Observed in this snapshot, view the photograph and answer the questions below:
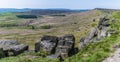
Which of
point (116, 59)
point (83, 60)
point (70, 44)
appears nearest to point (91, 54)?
point (83, 60)

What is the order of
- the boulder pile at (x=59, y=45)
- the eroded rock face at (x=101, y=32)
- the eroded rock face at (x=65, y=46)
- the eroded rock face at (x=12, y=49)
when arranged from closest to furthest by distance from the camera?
the eroded rock face at (x=101, y=32)
the eroded rock face at (x=65, y=46)
the boulder pile at (x=59, y=45)
the eroded rock face at (x=12, y=49)

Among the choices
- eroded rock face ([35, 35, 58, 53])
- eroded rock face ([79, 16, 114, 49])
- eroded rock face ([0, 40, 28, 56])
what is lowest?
eroded rock face ([0, 40, 28, 56])

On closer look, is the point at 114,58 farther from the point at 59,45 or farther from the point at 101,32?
the point at 59,45

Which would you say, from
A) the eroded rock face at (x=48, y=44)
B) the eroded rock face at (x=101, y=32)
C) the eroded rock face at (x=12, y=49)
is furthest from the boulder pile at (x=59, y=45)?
the eroded rock face at (x=101, y=32)

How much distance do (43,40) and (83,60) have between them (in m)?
32.4

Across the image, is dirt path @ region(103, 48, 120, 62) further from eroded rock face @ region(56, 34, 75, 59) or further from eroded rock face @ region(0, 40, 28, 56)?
eroded rock face @ region(0, 40, 28, 56)

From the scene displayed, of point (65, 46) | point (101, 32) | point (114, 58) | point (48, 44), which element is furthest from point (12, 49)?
point (114, 58)

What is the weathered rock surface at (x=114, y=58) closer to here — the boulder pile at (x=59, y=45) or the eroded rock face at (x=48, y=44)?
the boulder pile at (x=59, y=45)

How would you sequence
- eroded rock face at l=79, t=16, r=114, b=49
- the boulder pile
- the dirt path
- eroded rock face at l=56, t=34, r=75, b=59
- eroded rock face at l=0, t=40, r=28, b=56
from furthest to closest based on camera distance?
eroded rock face at l=0, t=40, r=28, b=56
the boulder pile
eroded rock face at l=56, t=34, r=75, b=59
eroded rock face at l=79, t=16, r=114, b=49
the dirt path

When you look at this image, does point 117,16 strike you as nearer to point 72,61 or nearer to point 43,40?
point 72,61

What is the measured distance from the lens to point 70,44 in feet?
175

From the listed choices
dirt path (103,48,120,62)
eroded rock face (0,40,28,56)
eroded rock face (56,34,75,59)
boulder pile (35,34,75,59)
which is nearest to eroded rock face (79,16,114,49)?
dirt path (103,48,120,62)

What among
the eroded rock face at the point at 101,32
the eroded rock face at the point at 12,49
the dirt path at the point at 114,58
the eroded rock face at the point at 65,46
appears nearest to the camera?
the dirt path at the point at 114,58

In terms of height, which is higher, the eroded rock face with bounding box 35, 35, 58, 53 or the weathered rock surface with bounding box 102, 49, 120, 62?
the weathered rock surface with bounding box 102, 49, 120, 62
